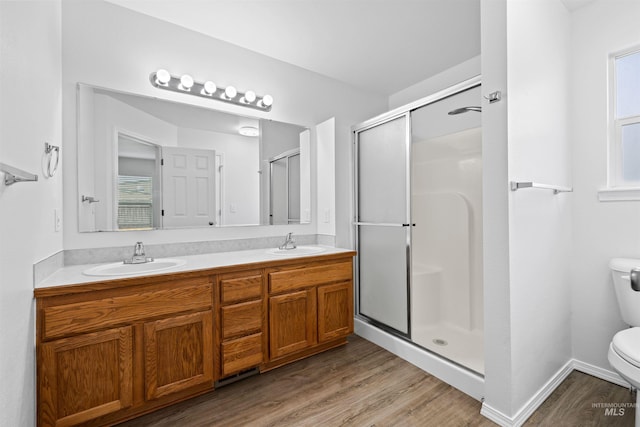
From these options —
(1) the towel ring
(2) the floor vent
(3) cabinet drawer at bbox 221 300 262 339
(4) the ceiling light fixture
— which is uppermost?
(4) the ceiling light fixture

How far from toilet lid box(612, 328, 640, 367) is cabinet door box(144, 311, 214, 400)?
2013 millimetres

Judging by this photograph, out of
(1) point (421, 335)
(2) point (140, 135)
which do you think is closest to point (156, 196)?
(2) point (140, 135)

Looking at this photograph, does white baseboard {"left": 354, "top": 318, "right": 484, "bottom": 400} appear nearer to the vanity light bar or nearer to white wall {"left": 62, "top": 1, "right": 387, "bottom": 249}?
white wall {"left": 62, "top": 1, "right": 387, "bottom": 249}

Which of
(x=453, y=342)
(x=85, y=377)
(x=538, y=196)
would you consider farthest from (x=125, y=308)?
(x=538, y=196)

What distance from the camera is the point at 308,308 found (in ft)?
6.89

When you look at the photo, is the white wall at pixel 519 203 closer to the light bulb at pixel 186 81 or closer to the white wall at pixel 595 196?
the white wall at pixel 595 196

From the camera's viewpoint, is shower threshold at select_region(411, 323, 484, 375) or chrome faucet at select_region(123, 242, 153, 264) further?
shower threshold at select_region(411, 323, 484, 375)

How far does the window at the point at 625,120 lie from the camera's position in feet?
5.79

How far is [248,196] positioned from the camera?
2.36 metres

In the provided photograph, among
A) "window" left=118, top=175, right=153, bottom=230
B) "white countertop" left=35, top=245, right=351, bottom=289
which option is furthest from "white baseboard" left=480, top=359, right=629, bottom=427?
"window" left=118, top=175, right=153, bottom=230

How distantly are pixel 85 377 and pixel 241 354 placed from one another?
767 millimetres

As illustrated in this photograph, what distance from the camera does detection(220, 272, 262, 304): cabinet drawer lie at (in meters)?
1.72

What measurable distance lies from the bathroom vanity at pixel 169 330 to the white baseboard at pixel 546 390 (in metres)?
1.13

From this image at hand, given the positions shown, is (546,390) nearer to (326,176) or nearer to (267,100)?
(326,176)
